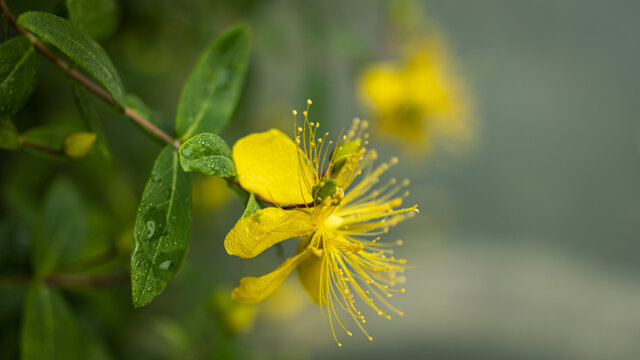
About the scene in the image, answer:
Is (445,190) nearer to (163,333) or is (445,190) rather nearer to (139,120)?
(163,333)

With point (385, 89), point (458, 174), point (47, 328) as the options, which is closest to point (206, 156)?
point (47, 328)

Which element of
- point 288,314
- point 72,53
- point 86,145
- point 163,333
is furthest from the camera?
point 288,314

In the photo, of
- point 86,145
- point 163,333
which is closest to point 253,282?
point 86,145

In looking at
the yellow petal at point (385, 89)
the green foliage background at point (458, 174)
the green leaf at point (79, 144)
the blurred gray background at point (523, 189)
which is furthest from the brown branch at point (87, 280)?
the blurred gray background at point (523, 189)

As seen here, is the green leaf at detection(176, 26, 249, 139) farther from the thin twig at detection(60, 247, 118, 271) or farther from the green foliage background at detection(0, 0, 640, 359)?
the green foliage background at detection(0, 0, 640, 359)

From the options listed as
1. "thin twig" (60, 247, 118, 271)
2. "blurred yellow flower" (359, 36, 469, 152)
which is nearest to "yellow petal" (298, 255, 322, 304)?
"thin twig" (60, 247, 118, 271)

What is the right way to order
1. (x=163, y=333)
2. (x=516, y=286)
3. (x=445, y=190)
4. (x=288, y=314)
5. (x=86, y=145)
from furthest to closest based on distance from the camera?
(x=445, y=190), (x=516, y=286), (x=288, y=314), (x=163, y=333), (x=86, y=145)

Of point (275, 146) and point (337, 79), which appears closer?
point (275, 146)
